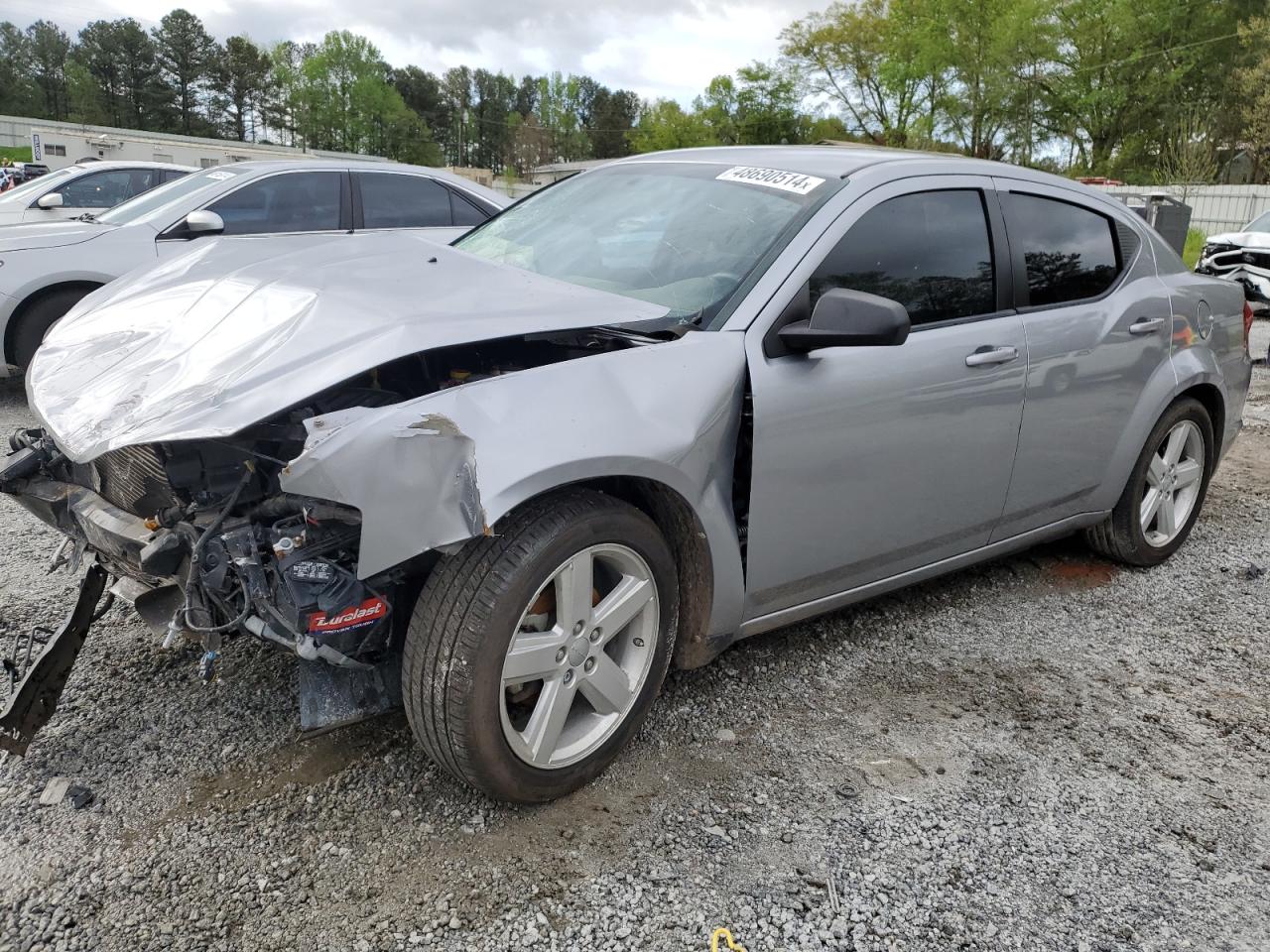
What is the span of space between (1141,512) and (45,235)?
6.99 metres

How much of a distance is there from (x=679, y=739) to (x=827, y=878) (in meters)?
0.67

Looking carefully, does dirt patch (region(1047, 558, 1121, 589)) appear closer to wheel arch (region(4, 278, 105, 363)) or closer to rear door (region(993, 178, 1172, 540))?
rear door (region(993, 178, 1172, 540))

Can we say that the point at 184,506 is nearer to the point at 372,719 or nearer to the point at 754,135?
the point at 372,719

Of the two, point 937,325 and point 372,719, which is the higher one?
point 937,325

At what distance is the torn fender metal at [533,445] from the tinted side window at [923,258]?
555mm

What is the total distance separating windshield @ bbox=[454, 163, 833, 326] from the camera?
287 centimetres

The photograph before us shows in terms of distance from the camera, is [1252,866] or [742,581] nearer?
[1252,866]

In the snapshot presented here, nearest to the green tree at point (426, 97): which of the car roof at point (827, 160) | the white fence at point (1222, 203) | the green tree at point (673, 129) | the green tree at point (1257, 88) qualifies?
the green tree at point (673, 129)

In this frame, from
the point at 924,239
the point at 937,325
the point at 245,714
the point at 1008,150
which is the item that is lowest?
the point at 245,714

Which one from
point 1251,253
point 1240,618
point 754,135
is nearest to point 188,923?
point 1240,618

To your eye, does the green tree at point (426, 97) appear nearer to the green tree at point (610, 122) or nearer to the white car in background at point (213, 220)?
the green tree at point (610, 122)

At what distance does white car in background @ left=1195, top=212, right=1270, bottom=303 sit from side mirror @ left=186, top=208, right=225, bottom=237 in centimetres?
1227

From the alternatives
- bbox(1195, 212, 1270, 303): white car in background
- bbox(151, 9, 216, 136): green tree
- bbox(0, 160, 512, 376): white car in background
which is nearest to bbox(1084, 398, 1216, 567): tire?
bbox(0, 160, 512, 376): white car in background

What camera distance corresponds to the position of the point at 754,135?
76.8m
